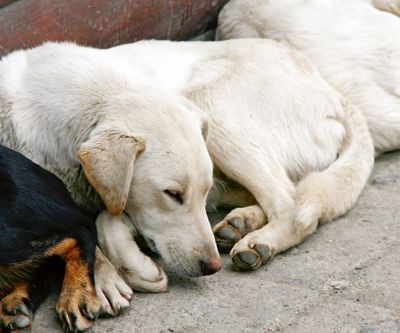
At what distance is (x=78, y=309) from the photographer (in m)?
4.48

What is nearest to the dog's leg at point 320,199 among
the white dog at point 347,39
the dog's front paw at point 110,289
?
the white dog at point 347,39

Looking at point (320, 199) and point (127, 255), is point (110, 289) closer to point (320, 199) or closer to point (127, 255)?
point (127, 255)

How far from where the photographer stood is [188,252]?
4852mm

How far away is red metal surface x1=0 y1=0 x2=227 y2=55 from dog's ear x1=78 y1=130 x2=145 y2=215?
1338 mm

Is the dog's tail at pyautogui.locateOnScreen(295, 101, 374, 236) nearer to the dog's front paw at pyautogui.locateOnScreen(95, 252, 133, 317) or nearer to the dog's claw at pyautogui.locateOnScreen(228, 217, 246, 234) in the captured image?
the dog's claw at pyautogui.locateOnScreen(228, 217, 246, 234)

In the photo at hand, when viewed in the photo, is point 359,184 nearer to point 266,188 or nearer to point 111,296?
point 266,188

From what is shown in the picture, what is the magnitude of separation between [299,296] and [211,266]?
1.42 ft

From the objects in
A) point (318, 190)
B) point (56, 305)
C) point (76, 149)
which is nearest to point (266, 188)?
point (318, 190)

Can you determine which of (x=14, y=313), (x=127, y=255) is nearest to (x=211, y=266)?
(x=127, y=255)

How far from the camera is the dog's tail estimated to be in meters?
5.40

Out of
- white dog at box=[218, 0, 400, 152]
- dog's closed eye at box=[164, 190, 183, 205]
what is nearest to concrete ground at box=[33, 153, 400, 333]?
dog's closed eye at box=[164, 190, 183, 205]

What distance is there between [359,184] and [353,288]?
1.11 metres

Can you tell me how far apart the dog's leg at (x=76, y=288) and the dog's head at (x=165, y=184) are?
0.26m

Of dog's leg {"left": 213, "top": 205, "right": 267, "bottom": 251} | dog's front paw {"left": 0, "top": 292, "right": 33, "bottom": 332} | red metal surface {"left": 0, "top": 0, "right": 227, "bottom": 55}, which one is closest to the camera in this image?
dog's front paw {"left": 0, "top": 292, "right": 33, "bottom": 332}
